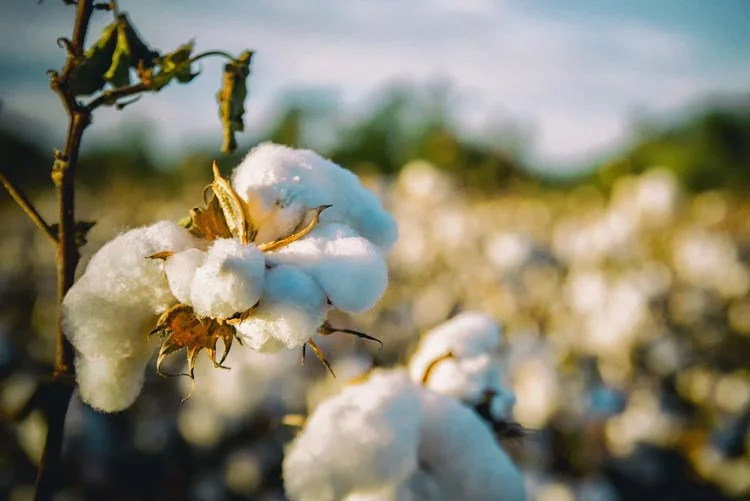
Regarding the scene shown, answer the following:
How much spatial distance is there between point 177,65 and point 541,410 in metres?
2.14

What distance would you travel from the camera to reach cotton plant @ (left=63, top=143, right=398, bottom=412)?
0.53m

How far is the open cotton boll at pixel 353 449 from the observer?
0.74 meters

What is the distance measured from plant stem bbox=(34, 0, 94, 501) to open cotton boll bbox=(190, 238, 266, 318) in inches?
7.4

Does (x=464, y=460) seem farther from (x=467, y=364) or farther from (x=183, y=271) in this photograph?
(x=183, y=271)

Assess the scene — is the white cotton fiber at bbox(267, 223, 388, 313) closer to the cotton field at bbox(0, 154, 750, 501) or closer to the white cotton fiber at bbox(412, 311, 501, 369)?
the cotton field at bbox(0, 154, 750, 501)

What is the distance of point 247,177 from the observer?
0.63 metres

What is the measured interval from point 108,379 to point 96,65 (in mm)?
317

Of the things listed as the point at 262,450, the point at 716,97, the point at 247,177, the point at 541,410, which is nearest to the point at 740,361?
the point at 541,410

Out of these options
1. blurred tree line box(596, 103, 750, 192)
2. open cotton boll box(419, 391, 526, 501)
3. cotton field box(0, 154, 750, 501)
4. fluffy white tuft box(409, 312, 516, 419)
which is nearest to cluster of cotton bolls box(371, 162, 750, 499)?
cotton field box(0, 154, 750, 501)

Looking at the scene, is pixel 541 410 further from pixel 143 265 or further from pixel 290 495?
pixel 143 265

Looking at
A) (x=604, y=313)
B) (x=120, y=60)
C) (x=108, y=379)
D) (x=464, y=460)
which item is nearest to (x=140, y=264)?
(x=108, y=379)

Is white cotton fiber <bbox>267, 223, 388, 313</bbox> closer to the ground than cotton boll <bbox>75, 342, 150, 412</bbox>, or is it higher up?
higher up

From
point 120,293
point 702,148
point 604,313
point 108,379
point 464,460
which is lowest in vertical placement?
point 702,148

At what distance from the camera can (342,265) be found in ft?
1.82
